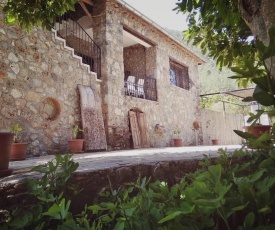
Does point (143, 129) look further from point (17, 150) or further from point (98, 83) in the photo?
point (17, 150)

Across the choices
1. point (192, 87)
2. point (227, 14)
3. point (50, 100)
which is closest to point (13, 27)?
point (50, 100)

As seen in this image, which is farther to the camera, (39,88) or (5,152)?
(39,88)

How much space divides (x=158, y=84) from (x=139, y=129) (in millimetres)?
2262

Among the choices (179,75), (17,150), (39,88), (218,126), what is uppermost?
(179,75)

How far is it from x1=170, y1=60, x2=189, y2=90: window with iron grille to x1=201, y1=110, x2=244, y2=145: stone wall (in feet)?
5.35

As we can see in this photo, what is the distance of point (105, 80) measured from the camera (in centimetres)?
676

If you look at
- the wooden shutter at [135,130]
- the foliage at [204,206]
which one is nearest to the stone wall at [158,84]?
the wooden shutter at [135,130]

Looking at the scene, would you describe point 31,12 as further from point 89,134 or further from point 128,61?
point 128,61

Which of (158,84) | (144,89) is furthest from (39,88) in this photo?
(158,84)

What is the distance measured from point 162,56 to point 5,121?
21.5 ft

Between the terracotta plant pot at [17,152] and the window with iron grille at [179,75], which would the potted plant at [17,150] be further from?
the window with iron grille at [179,75]

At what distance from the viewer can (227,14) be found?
7.75ft

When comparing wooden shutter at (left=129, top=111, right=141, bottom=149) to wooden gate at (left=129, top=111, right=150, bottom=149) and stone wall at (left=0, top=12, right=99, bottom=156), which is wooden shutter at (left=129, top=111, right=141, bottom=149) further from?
stone wall at (left=0, top=12, right=99, bottom=156)

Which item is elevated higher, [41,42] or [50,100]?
[41,42]
